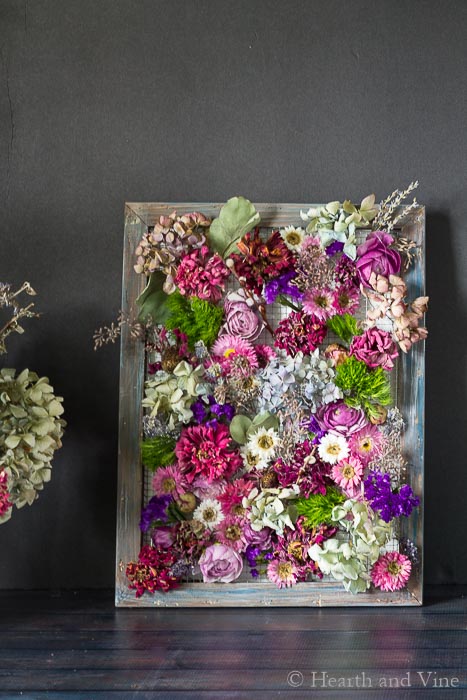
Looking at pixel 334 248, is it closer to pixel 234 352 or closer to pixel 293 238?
pixel 293 238

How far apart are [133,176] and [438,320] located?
0.87 m

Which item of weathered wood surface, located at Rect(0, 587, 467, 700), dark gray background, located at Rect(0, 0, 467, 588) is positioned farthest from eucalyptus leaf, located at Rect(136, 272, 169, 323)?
weathered wood surface, located at Rect(0, 587, 467, 700)

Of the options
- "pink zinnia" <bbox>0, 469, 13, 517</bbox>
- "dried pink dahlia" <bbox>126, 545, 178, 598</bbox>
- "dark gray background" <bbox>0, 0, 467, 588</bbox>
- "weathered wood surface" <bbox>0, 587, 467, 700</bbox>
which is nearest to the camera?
"weathered wood surface" <bbox>0, 587, 467, 700</bbox>

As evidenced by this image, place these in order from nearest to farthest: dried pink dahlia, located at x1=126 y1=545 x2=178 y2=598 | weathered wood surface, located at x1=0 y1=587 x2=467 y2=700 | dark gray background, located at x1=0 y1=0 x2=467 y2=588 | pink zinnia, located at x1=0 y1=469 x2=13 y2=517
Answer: weathered wood surface, located at x1=0 y1=587 x2=467 y2=700, pink zinnia, located at x1=0 y1=469 x2=13 y2=517, dried pink dahlia, located at x1=126 y1=545 x2=178 y2=598, dark gray background, located at x1=0 y1=0 x2=467 y2=588

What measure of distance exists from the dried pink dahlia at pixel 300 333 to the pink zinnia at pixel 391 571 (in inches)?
21.0

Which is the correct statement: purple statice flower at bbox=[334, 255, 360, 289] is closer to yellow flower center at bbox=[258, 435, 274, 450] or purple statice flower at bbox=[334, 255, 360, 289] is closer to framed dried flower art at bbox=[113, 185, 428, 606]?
framed dried flower art at bbox=[113, 185, 428, 606]

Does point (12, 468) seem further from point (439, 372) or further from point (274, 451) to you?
point (439, 372)

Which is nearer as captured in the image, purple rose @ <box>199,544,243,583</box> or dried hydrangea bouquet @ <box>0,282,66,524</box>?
dried hydrangea bouquet @ <box>0,282,66,524</box>

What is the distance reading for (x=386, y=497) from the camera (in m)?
1.53

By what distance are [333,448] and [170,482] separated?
399mm

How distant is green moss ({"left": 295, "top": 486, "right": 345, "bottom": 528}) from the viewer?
5.04 ft

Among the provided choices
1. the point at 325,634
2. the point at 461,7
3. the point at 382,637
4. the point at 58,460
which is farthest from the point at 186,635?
the point at 461,7

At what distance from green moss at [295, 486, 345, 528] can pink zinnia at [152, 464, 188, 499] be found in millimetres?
280

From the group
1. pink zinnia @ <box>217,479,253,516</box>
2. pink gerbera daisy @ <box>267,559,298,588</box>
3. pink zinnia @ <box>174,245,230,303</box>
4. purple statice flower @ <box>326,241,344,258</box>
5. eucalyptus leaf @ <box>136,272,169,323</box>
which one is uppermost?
purple statice flower @ <box>326,241,344,258</box>
